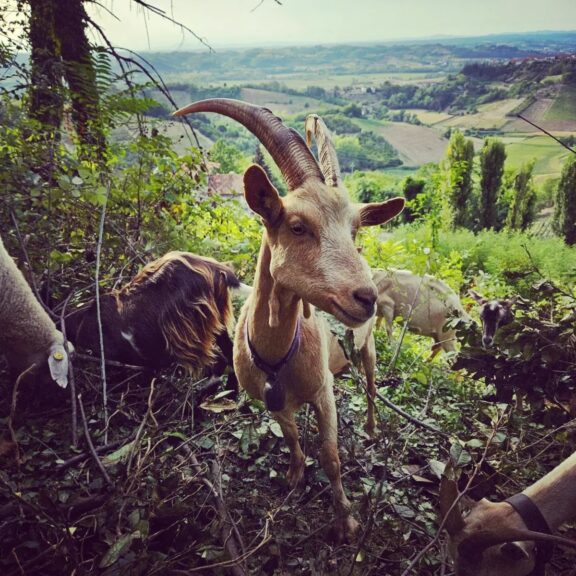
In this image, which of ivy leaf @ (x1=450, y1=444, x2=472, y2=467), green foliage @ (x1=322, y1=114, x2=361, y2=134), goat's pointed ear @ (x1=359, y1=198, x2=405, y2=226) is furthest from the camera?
green foliage @ (x1=322, y1=114, x2=361, y2=134)

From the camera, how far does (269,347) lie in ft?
7.41

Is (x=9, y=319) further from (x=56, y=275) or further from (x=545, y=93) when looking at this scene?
(x=545, y=93)

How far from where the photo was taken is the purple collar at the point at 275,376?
89.7 inches

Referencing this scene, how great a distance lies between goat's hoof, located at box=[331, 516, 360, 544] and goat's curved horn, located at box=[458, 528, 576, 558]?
80 cm

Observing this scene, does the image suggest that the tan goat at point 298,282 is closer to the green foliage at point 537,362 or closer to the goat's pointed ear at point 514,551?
the goat's pointed ear at point 514,551

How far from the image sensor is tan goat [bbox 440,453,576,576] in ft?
5.48

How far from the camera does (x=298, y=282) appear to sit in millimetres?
1843

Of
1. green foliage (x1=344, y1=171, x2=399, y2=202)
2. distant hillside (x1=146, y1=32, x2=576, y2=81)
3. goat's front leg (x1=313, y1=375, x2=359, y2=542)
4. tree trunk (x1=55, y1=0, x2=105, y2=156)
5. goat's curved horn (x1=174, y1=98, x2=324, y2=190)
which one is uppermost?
distant hillside (x1=146, y1=32, x2=576, y2=81)

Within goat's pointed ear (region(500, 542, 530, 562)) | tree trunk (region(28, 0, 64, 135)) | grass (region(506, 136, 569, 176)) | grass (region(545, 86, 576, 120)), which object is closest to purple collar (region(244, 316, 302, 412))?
goat's pointed ear (region(500, 542, 530, 562))

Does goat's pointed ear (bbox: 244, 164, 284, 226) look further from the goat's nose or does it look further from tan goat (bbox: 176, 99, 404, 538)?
the goat's nose

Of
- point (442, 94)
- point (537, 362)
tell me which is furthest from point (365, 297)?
point (442, 94)

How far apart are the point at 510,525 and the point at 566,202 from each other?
2708cm

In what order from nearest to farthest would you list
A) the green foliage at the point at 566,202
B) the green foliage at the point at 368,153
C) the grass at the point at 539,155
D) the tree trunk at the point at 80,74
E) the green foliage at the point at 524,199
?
1. the tree trunk at the point at 80,74
2. the green foliage at the point at 566,202
3. the green foliage at the point at 524,199
4. the grass at the point at 539,155
5. the green foliage at the point at 368,153

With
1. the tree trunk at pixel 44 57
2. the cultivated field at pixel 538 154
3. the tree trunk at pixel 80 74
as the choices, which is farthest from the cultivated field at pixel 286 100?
the tree trunk at pixel 44 57
